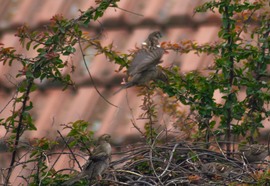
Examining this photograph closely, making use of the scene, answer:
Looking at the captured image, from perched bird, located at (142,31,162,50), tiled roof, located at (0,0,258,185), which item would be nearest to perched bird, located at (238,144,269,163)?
perched bird, located at (142,31,162,50)

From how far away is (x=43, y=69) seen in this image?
626 cm

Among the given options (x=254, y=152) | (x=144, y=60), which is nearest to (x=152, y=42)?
(x=144, y=60)

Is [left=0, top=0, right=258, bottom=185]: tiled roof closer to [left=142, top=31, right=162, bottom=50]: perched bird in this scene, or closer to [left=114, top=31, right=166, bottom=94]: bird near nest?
[left=142, top=31, right=162, bottom=50]: perched bird

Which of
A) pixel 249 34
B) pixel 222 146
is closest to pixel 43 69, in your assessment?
pixel 222 146

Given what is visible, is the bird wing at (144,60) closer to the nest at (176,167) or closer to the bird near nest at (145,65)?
the bird near nest at (145,65)

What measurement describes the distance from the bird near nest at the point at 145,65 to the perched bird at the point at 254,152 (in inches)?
22.1

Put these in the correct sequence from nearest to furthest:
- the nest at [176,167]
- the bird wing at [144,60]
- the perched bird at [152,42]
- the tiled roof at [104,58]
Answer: the nest at [176,167], the bird wing at [144,60], the perched bird at [152,42], the tiled roof at [104,58]

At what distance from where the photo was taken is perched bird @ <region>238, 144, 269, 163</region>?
20.9 feet

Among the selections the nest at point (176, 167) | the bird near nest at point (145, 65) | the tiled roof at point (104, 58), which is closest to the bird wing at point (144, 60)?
the bird near nest at point (145, 65)

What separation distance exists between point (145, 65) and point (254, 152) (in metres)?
0.69

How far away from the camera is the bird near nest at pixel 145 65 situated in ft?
20.8

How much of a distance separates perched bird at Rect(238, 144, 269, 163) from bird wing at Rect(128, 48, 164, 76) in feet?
2.02

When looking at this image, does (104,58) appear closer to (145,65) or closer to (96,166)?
(145,65)

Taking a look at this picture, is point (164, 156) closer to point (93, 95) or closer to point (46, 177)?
point (46, 177)
